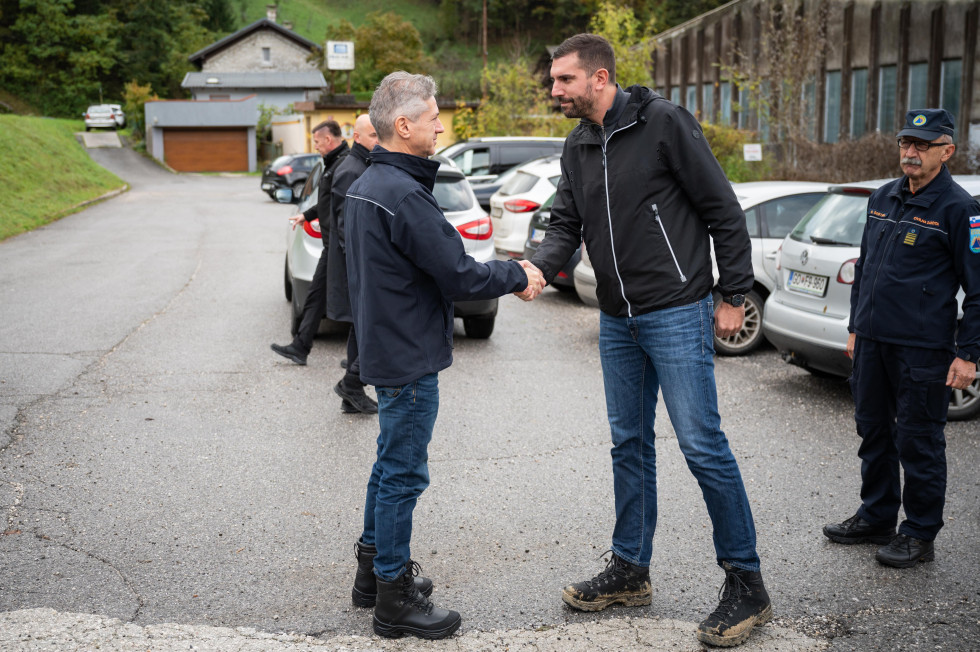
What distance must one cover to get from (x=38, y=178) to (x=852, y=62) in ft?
82.9

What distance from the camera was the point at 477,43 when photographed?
10731 centimetres

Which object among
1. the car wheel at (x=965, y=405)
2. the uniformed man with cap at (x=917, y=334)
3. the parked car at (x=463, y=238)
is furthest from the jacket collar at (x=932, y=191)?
the parked car at (x=463, y=238)

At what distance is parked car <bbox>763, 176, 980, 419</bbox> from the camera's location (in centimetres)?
678

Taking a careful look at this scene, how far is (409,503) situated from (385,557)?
0.22m

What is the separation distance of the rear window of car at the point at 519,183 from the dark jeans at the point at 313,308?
6150mm

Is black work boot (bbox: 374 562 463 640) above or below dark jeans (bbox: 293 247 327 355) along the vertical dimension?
below

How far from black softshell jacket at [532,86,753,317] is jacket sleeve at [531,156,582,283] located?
0.31m

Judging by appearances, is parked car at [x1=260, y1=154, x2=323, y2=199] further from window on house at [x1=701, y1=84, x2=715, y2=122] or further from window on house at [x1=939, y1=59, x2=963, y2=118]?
window on house at [x1=939, y1=59, x2=963, y2=118]

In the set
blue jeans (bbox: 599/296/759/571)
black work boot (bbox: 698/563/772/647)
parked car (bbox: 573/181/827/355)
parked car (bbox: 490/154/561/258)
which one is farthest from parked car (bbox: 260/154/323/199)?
black work boot (bbox: 698/563/772/647)

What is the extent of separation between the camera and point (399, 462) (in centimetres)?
365

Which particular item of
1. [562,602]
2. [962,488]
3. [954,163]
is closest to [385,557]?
[562,602]

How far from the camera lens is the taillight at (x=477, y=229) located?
9.41m

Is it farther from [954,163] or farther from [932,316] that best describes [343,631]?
[954,163]

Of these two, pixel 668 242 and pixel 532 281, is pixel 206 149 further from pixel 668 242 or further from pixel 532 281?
pixel 668 242
